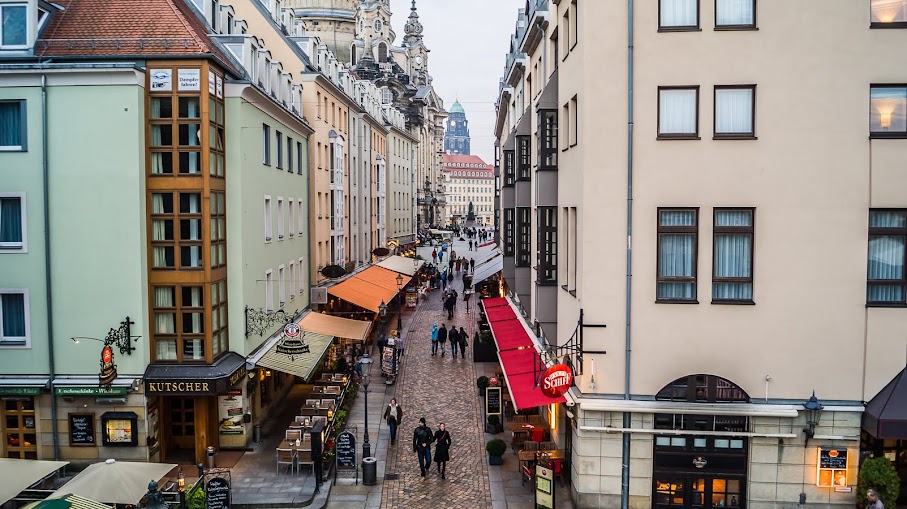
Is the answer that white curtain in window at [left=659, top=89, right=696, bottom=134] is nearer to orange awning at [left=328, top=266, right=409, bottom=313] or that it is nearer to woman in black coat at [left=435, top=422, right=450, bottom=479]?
woman in black coat at [left=435, top=422, right=450, bottom=479]

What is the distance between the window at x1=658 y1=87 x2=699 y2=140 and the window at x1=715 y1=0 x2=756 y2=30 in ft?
5.02

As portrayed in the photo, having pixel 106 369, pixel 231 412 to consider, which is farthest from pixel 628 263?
pixel 106 369

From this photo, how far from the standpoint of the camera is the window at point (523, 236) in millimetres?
27092

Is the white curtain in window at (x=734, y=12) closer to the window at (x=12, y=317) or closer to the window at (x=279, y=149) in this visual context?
the window at (x=279, y=149)

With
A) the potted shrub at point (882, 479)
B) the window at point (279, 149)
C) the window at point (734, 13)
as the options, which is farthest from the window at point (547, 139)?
the window at point (279, 149)

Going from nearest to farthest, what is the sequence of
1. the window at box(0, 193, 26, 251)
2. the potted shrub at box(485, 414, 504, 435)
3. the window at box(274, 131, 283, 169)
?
the window at box(0, 193, 26, 251)
the potted shrub at box(485, 414, 504, 435)
the window at box(274, 131, 283, 169)

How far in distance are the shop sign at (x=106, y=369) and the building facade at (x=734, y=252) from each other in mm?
12112

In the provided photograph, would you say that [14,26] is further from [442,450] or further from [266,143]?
[442,450]

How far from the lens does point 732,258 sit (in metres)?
17.2

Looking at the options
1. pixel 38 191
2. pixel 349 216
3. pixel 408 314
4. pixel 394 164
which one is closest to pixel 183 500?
pixel 38 191

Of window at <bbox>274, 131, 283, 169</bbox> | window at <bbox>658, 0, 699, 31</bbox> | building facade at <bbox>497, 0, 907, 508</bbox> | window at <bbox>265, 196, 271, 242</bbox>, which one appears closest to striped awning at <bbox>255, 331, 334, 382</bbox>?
window at <bbox>265, 196, 271, 242</bbox>

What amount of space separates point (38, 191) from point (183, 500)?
375 inches

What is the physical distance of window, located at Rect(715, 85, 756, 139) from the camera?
16.9 meters

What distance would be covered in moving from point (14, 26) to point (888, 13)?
22.1 metres
